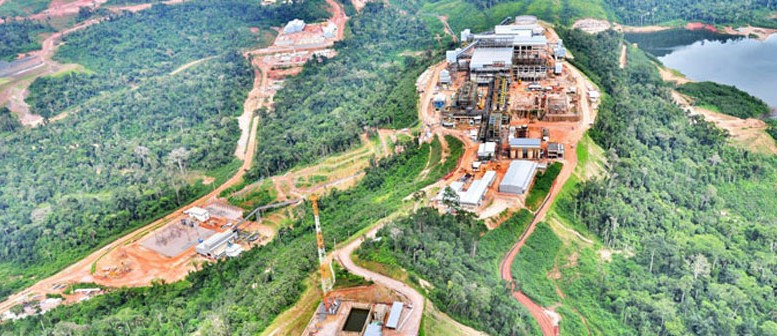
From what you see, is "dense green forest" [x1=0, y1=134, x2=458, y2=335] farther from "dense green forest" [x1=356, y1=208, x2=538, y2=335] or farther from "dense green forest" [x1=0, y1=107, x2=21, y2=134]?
"dense green forest" [x1=0, y1=107, x2=21, y2=134]

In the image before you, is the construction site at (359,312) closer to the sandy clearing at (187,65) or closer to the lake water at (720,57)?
the lake water at (720,57)

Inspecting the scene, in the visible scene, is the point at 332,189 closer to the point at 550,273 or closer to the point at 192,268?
the point at 192,268

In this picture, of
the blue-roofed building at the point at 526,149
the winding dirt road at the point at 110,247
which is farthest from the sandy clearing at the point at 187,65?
the blue-roofed building at the point at 526,149

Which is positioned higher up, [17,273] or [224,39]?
[224,39]

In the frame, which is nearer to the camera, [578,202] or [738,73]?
[578,202]

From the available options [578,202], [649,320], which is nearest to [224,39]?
[578,202]

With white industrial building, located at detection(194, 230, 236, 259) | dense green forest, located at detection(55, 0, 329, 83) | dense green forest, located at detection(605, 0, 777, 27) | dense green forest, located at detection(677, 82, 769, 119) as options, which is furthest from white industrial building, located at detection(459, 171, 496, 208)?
dense green forest, located at detection(605, 0, 777, 27)

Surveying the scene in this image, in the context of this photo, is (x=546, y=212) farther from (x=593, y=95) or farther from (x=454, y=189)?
(x=593, y=95)

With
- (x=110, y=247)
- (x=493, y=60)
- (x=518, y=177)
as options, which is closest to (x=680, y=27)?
(x=493, y=60)
